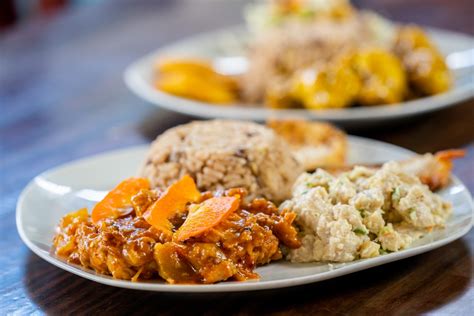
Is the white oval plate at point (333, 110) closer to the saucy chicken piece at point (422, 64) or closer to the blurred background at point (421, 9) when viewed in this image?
the saucy chicken piece at point (422, 64)

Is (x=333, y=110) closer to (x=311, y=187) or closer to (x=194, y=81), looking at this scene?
(x=194, y=81)

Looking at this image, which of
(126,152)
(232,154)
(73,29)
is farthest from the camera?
(73,29)

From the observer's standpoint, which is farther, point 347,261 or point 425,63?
point 425,63

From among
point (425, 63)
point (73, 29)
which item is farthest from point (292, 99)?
point (73, 29)

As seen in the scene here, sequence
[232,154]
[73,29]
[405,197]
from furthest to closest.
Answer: [73,29]
[232,154]
[405,197]

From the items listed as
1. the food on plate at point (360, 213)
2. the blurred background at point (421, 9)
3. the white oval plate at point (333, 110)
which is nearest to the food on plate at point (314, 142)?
the white oval plate at point (333, 110)

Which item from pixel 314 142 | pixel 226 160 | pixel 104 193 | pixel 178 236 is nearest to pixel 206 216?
pixel 178 236

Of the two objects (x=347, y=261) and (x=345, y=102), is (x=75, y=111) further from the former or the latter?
(x=347, y=261)
